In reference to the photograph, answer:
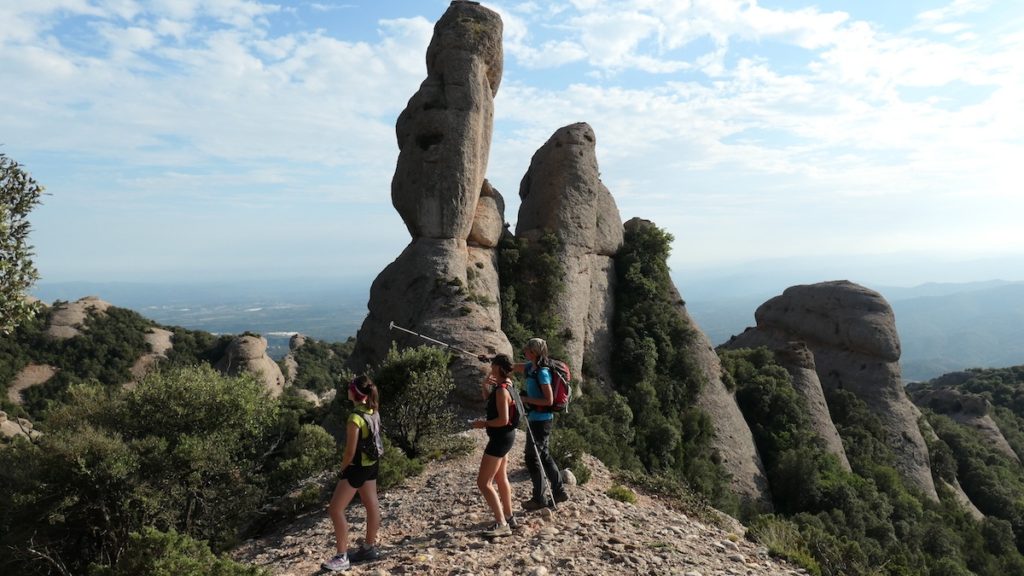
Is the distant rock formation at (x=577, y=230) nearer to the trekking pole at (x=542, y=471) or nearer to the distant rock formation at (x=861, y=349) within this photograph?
the trekking pole at (x=542, y=471)

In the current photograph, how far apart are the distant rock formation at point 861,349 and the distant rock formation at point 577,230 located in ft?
59.6

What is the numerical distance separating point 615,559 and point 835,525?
19.3 meters

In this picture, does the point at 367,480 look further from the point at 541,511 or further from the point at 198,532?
the point at 198,532

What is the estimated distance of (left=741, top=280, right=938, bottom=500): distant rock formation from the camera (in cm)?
3538

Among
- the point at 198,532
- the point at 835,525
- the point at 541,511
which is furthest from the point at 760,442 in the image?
the point at 198,532

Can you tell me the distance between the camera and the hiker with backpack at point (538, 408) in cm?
901

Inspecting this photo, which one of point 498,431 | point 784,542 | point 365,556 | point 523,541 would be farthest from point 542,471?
point 784,542

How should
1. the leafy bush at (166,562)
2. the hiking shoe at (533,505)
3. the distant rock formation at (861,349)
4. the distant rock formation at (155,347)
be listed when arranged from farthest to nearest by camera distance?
the distant rock formation at (155,347), the distant rock formation at (861,349), the hiking shoe at (533,505), the leafy bush at (166,562)

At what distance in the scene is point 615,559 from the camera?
8156mm

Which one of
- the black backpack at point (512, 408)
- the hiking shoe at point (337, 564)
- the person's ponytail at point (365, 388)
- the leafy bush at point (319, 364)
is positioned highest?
the person's ponytail at point (365, 388)

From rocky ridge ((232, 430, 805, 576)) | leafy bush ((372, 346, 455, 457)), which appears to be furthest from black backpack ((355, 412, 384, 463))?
leafy bush ((372, 346, 455, 457))

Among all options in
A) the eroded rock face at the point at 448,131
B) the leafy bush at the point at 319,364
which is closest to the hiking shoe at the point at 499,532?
the eroded rock face at the point at 448,131

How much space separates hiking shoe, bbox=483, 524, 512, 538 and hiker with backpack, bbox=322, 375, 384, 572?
1493 millimetres

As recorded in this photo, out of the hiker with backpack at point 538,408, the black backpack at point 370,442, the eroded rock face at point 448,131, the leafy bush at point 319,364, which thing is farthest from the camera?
the leafy bush at point 319,364
